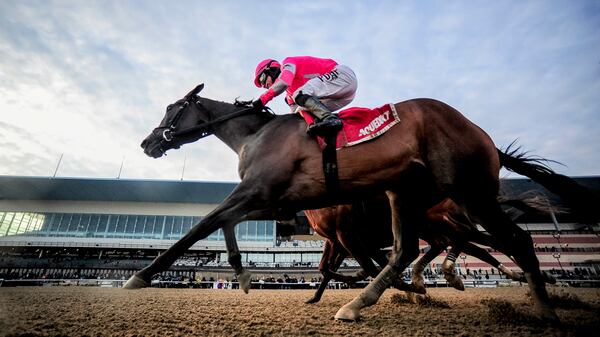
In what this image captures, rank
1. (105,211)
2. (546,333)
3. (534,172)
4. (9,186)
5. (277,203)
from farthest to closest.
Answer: (105,211), (9,186), (534,172), (277,203), (546,333)

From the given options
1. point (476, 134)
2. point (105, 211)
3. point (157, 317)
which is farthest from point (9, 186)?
point (476, 134)

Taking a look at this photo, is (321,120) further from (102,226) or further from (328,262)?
(102,226)

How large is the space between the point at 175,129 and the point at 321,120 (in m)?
1.97

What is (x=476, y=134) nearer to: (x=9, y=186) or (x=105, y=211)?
(x=105, y=211)

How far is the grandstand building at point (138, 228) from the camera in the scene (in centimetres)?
3962

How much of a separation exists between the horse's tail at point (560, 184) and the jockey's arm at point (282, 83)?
287cm

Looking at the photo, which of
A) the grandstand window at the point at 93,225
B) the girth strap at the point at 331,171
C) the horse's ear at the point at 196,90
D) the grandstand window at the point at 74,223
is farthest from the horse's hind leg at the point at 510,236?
the grandstand window at the point at 74,223

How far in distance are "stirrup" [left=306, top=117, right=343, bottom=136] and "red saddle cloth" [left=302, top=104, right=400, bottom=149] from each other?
0.09m

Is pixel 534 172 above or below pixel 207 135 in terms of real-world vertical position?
below

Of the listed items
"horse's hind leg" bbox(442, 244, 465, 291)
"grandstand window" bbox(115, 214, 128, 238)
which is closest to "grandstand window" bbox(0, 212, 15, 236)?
"grandstand window" bbox(115, 214, 128, 238)

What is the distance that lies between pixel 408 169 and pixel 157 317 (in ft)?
10.6

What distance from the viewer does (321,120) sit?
279cm

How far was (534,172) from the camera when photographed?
358cm

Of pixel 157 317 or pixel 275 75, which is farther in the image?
pixel 275 75
